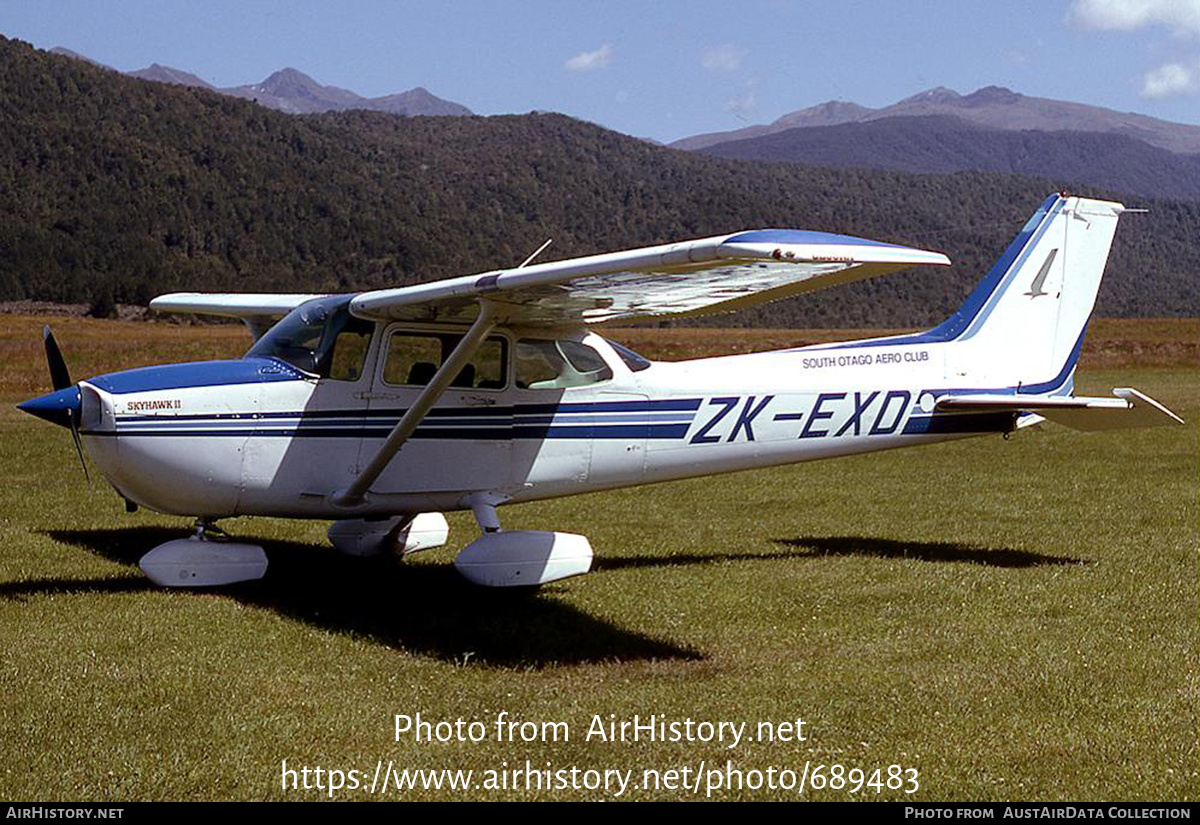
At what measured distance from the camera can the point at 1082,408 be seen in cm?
998

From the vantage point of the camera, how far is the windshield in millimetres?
8570

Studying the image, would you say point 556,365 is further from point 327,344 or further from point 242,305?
point 242,305

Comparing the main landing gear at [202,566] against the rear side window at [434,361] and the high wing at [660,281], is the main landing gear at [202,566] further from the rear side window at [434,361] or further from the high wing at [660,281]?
the high wing at [660,281]

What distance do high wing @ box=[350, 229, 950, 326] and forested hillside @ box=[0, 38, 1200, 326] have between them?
8803 cm

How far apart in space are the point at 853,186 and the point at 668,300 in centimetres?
19631

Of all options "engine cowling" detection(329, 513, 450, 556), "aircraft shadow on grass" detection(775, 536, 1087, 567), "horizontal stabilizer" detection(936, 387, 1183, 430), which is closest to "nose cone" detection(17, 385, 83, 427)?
"engine cowling" detection(329, 513, 450, 556)

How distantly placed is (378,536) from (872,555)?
4.22 metres

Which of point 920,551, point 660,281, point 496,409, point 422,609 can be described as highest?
point 660,281

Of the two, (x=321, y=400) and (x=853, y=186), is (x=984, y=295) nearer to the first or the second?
(x=321, y=400)

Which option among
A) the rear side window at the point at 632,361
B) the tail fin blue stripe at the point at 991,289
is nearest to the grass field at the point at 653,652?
the rear side window at the point at 632,361

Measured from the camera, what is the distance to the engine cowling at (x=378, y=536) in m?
10.1

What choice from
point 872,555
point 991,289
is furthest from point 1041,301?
point 872,555

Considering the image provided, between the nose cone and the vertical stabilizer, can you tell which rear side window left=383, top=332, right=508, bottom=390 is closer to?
the nose cone
